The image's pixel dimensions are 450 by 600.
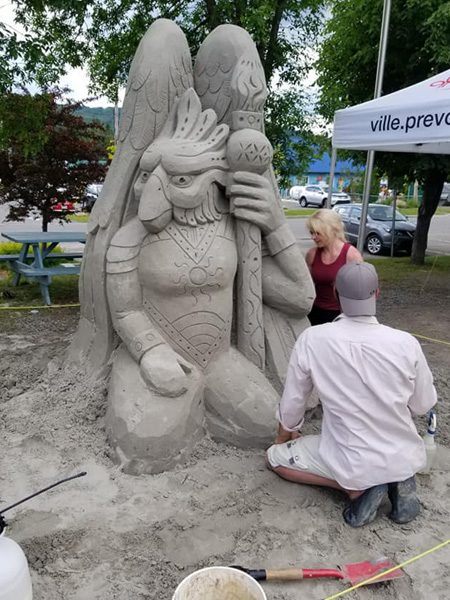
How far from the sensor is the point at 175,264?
9.70 ft

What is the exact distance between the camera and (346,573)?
7.08ft

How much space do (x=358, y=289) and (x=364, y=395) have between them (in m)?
0.44

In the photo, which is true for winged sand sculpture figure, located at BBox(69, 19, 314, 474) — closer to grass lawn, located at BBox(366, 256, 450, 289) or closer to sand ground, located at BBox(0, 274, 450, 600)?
sand ground, located at BBox(0, 274, 450, 600)

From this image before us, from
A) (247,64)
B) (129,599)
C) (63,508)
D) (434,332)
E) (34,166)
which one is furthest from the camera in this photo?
(34,166)

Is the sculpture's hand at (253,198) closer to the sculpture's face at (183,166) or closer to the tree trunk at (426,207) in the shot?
the sculpture's face at (183,166)

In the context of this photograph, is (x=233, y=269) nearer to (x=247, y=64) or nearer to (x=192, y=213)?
(x=192, y=213)

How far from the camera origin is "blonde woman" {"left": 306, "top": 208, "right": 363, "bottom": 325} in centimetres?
343

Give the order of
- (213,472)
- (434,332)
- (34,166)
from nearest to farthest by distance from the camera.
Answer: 1. (213,472)
2. (434,332)
3. (34,166)

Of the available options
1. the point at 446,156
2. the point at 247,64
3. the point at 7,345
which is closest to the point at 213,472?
the point at 247,64

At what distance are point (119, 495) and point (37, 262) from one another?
4.60 meters

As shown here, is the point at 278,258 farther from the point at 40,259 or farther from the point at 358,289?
the point at 40,259

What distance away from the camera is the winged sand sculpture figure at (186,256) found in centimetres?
290

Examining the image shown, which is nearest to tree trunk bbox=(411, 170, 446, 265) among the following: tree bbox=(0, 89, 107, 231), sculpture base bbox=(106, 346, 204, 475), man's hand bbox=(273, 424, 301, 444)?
tree bbox=(0, 89, 107, 231)

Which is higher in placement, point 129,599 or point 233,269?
point 233,269
